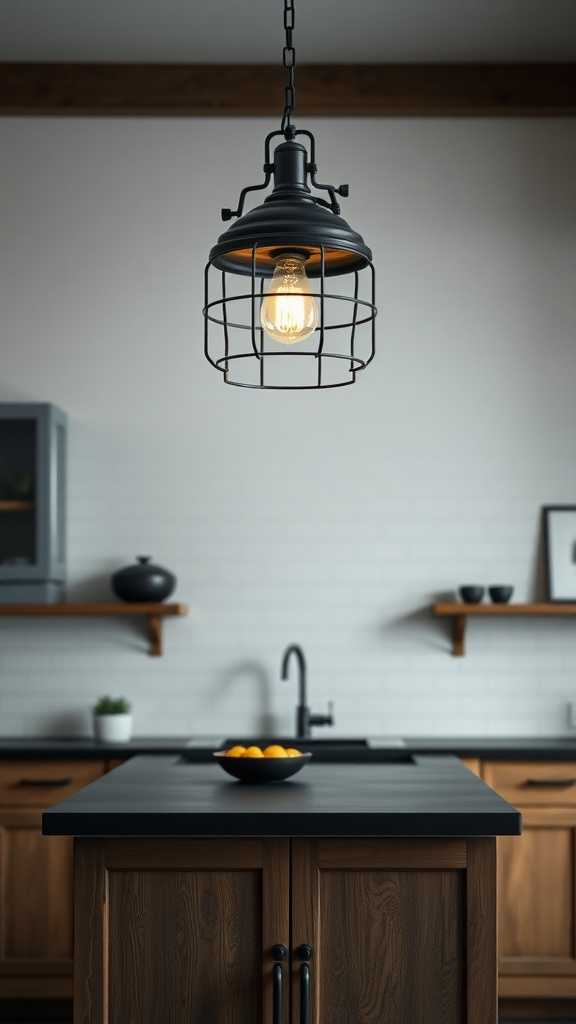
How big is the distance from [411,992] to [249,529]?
8.25ft

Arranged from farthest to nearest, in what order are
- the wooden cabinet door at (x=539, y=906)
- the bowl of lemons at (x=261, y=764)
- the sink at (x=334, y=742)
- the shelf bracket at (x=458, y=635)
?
1. the shelf bracket at (x=458, y=635)
2. the sink at (x=334, y=742)
3. the wooden cabinet door at (x=539, y=906)
4. the bowl of lemons at (x=261, y=764)

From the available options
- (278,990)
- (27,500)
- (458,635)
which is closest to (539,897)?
(458,635)

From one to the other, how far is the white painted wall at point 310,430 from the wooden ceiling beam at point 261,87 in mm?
99

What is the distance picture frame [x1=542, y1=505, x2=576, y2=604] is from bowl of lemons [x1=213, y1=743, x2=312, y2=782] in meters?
2.04

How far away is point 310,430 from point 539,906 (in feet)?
6.73

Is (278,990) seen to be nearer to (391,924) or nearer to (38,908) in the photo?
(391,924)

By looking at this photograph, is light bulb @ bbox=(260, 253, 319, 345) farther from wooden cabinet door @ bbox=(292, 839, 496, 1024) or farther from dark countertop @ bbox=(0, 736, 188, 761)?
dark countertop @ bbox=(0, 736, 188, 761)

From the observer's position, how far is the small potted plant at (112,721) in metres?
4.49

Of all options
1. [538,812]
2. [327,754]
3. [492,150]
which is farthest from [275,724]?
[492,150]

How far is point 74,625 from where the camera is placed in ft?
15.7

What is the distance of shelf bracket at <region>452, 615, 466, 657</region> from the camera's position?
4.66 metres

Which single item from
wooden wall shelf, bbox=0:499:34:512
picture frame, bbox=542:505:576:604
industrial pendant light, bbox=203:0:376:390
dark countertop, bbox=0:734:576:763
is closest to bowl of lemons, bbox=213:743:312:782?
industrial pendant light, bbox=203:0:376:390

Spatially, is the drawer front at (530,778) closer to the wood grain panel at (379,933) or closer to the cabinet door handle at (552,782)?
the cabinet door handle at (552,782)

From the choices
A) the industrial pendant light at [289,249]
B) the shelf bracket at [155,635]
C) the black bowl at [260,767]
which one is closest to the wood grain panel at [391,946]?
the black bowl at [260,767]
